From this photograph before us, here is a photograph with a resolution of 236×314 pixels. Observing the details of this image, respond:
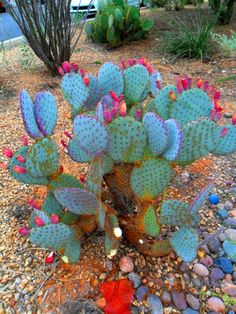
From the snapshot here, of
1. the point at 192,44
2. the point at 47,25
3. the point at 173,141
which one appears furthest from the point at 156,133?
the point at 192,44

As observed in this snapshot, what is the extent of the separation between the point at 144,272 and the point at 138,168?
1.76 feet

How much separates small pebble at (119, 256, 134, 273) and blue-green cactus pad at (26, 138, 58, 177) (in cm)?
55

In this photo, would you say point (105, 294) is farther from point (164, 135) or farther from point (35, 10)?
point (35, 10)

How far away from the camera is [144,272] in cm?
180

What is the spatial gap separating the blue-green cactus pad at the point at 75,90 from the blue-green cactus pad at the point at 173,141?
1.56 feet

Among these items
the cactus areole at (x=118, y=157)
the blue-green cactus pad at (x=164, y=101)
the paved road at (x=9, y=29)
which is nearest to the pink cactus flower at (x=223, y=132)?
the cactus areole at (x=118, y=157)

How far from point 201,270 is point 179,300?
0.20 m

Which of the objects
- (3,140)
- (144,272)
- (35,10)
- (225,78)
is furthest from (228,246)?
(35,10)

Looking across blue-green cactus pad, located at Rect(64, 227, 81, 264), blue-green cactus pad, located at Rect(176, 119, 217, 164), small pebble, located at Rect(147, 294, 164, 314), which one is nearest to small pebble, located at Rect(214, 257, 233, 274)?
small pebble, located at Rect(147, 294, 164, 314)

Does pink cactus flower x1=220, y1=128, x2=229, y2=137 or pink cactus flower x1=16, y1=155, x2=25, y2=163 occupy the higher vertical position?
pink cactus flower x1=220, y1=128, x2=229, y2=137

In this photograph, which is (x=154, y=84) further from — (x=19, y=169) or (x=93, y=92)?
(x=19, y=169)

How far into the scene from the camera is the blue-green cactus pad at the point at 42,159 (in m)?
1.60

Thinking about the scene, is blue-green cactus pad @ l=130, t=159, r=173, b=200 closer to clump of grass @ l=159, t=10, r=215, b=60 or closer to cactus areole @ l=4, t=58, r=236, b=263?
cactus areole @ l=4, t=58, r=236, b=263

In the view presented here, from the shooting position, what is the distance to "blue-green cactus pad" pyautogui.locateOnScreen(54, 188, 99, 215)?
58.6 inches
